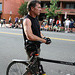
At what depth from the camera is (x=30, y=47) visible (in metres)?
2.81

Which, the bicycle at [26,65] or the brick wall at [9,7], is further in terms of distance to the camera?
the brick wall at [9,7]

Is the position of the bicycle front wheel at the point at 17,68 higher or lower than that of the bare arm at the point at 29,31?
lower

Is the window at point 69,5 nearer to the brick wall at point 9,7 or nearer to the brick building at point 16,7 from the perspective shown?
the brick building at point 16,7

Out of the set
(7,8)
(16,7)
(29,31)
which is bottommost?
(29,31)

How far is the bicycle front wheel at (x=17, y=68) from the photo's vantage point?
3051 mm

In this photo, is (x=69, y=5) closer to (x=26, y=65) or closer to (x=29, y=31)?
(x=26, y=65)

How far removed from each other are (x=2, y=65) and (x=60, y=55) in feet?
8.01

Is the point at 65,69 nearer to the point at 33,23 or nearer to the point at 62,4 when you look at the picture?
the point at 33,23

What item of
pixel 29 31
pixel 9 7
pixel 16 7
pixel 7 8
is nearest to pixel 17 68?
pixel 29 31

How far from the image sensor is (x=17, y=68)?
3.19m

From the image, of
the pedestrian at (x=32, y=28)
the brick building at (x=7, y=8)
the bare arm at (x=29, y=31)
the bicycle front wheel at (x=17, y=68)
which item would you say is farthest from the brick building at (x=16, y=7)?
the bare arm at (x=29, y=31)

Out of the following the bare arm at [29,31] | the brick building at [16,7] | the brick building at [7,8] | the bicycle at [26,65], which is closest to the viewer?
the bare arm at [29,31]

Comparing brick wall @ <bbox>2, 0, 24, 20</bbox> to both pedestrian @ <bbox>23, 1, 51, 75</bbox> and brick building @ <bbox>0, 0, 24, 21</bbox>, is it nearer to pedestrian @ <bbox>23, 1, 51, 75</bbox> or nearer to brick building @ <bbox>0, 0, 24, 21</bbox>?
brick building @ <bbox>0, 0, 24, 21</bbox>

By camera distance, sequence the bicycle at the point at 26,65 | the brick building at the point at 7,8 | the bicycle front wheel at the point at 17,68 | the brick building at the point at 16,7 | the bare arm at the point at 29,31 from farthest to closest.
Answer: the brick building at the point at 7,8
the brick building at the point at 16,7
the bicycle front wheel at the point at 17,68
the bicycle at the point at 26,65
the bare arm at the point at 29,31
